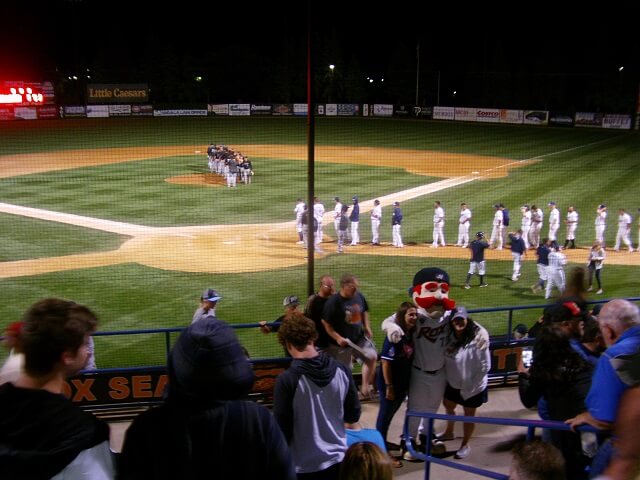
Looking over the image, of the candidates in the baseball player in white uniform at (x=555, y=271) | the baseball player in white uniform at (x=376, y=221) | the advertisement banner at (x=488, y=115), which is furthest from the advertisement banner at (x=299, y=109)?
the baseball player in white uniform at (x=555, y=271)

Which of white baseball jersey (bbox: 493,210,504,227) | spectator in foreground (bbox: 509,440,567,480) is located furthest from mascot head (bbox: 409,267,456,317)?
white baseball jersey (bbox: 493,210,504,227)

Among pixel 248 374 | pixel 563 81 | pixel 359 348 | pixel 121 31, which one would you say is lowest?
pixel 359 348

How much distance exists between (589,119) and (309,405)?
4691cm

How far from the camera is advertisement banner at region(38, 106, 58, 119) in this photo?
152ft

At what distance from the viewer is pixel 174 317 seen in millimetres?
11500

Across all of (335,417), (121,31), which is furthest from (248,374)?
(121,31)

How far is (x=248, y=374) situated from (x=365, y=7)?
75.9m

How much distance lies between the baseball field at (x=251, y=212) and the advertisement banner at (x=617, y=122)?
7.38ft

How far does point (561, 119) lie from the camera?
4662 cm

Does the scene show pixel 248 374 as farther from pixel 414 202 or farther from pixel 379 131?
pixel 379 131

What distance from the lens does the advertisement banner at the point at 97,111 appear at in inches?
1889

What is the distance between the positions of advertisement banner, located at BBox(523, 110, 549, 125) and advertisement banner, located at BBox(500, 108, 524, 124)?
0.37 meters

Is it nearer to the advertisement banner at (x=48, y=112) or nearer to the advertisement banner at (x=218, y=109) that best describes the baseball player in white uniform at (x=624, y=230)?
the advertisement banner at (x=218, y=109)

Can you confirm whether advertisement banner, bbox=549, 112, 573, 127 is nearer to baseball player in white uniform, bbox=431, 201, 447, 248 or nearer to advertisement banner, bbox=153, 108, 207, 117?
advertisement banner, bbox=153, 108, 207, 117
